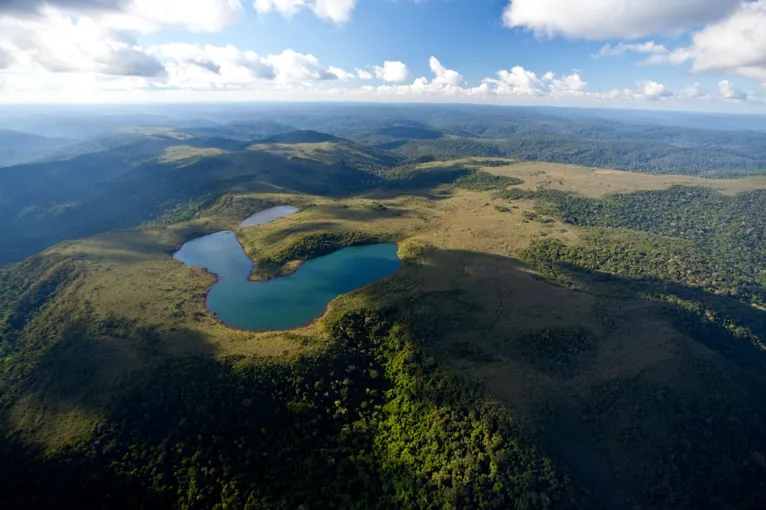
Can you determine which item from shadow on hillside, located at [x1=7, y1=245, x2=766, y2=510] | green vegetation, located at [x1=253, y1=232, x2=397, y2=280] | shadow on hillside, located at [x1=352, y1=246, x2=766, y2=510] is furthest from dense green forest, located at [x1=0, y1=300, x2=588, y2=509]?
green vegetation, located at [x1=253, y1=232, x2=397, y2=280]

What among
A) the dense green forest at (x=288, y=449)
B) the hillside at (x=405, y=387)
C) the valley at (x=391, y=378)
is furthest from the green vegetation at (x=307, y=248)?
the dense green forest at (x=288, y=449)

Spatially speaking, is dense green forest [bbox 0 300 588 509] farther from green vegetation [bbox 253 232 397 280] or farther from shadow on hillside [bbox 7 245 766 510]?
green vegetation [bbox 253 232 397 280]

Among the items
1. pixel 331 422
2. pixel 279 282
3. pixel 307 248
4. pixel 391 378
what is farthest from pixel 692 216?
pixel 331 422

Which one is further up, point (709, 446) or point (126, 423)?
point (126, 423)

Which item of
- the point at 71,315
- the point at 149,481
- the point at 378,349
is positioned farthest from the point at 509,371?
the point at 71,315

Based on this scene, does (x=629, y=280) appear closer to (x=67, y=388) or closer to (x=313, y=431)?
(x=313, y=431)

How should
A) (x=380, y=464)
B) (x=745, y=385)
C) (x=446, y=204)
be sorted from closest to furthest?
(x=380, y=464), (x=745, y=385), (x=446, y=204)
